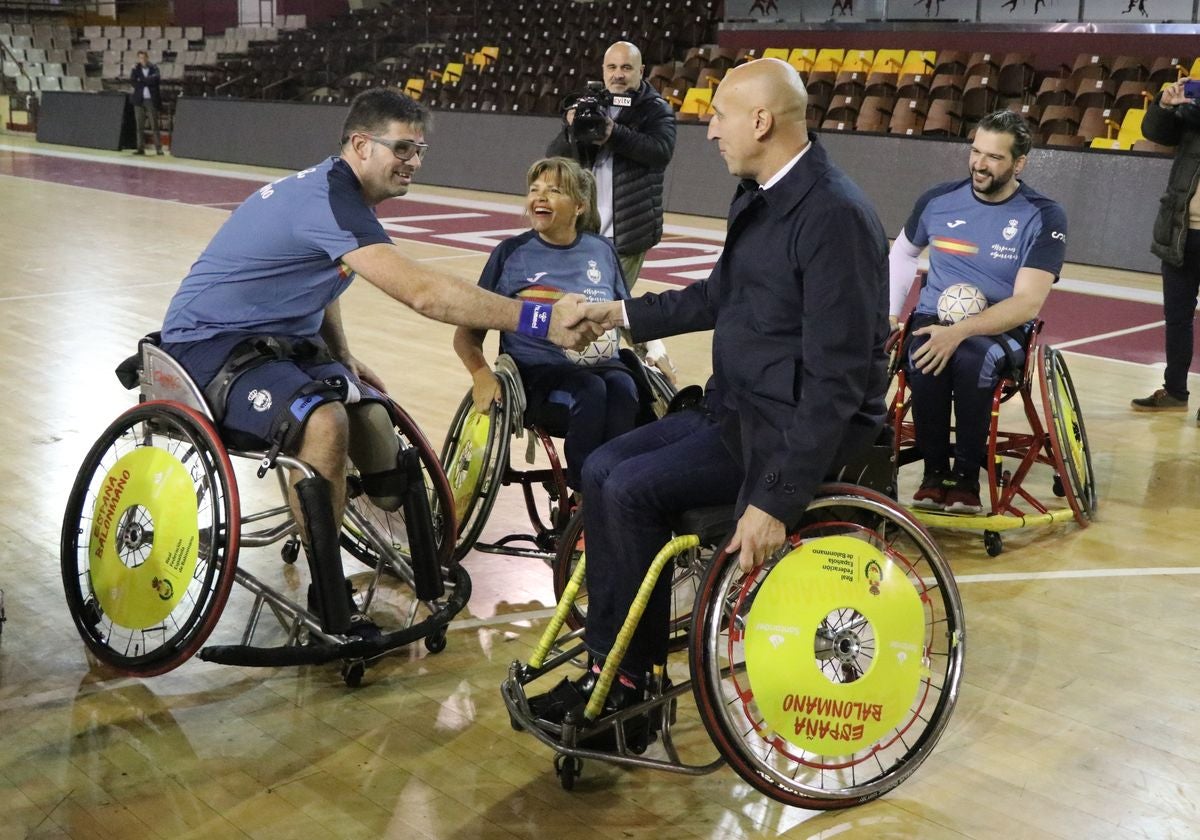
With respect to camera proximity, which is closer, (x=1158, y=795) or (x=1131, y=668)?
(x=1158, y=795)

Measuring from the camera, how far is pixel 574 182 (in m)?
3.77

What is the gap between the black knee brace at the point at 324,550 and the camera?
110 inches

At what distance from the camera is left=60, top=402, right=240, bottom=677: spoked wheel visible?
2.72m

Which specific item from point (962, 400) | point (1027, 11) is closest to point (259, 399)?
point (962, 400)

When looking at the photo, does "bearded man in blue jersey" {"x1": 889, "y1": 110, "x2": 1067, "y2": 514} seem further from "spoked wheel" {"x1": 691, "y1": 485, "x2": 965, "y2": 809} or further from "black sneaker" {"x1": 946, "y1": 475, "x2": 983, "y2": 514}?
"spoked wheel" {"x1": 691, "y1": 485, "x2": 965, "y2": 809}

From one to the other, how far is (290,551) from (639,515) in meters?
1.57

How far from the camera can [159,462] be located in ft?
9.39

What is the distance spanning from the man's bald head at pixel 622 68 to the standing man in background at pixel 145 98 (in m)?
15.0

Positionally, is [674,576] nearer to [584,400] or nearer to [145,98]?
[584,400]

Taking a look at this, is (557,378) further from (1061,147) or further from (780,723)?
(1061,147)

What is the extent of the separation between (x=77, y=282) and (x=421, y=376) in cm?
352

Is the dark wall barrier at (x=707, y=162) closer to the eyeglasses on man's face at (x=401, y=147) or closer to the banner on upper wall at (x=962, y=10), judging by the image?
the banner on upper wall at (x=962, y=10)

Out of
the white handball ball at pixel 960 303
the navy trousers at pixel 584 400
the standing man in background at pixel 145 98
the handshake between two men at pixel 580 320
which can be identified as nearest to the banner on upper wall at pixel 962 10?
the standing man in background at pixel 145 98

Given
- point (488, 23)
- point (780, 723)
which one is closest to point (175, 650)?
point (780, 723)
